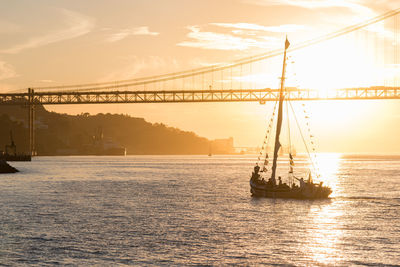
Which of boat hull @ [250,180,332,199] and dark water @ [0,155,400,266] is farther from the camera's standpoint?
boat hull @ [250,180,332,199]

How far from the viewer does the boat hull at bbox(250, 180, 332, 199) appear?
49.2 metres

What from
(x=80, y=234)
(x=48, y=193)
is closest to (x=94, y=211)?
(x=80, y=234)

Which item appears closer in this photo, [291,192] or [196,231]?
[196,231]

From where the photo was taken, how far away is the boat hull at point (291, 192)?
49219mm

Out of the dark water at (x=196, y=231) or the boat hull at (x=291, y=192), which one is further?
the boat hull at (x=291, y=192)

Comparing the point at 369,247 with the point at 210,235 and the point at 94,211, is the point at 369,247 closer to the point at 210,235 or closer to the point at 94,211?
the point at 210,235

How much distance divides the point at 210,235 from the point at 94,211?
13295mm

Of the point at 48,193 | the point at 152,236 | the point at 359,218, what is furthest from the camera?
the point at 48,193

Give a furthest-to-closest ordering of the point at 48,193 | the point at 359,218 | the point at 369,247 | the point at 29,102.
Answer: the point at 29,102 < the point at 48,193 < the point at 359,218 < the point at 369,247

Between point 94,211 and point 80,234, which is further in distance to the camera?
point 94,211

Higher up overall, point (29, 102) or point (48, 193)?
point (29, 102)

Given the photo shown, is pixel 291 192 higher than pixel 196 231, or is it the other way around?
pixel 291 192

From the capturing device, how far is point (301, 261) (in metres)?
23.1

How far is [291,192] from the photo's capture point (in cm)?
4934
